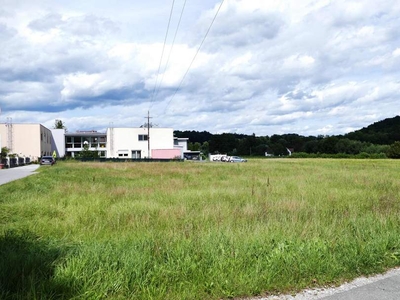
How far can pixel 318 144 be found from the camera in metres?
128

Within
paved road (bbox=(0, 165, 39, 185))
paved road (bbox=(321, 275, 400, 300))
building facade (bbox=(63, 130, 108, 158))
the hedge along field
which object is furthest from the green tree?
paved road (bbox=(321, 275, 400, 300))

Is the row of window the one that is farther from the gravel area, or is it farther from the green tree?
the gravel area

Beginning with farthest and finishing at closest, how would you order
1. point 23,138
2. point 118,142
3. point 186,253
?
point 118,142 → point 23,138 → point 186,253

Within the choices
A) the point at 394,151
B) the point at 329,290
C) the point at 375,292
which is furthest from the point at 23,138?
the point at 394,151

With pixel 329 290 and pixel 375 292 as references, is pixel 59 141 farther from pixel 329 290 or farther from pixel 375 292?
pixel 375 292

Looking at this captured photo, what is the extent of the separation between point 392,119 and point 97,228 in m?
152

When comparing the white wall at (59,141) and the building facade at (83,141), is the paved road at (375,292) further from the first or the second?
the white wall at (59,141)

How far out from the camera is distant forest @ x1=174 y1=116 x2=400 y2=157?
4272 inches

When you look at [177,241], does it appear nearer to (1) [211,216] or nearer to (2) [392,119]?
(1) [211,216]

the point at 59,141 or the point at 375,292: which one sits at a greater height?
the point at 59,141

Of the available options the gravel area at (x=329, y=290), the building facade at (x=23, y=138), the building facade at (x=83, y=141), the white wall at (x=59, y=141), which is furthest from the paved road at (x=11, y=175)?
the building facade at (x=83, y=141)

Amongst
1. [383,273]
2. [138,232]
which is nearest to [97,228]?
[138,232]

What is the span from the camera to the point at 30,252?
16.4ft

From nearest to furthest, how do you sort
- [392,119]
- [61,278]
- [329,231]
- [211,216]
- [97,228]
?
[61,278] → [329,231] → [97,228] → [211,216] → [392,119]
